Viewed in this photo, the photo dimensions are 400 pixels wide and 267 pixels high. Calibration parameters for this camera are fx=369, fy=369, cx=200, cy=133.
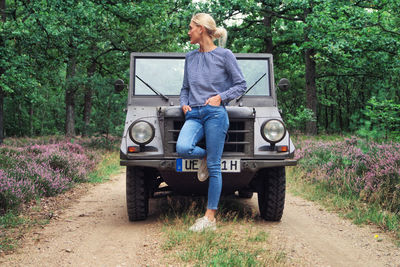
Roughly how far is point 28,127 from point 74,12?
26215mm

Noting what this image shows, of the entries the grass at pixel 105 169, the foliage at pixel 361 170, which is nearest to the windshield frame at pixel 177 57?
the foliage at pixel 361 170

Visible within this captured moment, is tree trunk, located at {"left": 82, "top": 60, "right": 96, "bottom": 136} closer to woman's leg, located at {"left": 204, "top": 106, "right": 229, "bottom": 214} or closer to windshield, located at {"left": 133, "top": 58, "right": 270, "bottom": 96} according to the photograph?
windshield, located at {"left": 133, "top": 58, "right": 270, "bottom": 96}

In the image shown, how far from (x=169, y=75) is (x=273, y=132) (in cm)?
179

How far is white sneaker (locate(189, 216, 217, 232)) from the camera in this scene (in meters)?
3.64

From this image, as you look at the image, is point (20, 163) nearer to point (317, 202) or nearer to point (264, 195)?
point (264, 195)

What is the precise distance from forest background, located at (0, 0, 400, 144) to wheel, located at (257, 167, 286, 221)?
109 inches

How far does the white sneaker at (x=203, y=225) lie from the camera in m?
3.64

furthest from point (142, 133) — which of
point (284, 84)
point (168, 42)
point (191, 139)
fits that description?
point (168, 42)

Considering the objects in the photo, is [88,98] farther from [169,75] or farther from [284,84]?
[284,84]

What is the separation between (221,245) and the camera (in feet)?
10.9

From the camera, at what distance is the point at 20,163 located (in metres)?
6.66

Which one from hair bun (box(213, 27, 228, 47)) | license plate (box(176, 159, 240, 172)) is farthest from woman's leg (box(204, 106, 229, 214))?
hair bun (box(213, 27, 228, 47))

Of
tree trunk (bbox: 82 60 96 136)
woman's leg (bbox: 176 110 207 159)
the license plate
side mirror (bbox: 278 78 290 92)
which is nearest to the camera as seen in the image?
woman's leg (bbox: 176 110 207 159)

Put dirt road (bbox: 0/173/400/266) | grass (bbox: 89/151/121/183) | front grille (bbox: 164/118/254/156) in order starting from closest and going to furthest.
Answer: dirt road (bbox: 0/173/400/266) → front grille (bbox: 164/118/254/156) → grass (bbox: 89/151/121/183)
